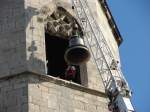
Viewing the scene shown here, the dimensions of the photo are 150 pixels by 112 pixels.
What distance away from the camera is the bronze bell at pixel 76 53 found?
15.5m

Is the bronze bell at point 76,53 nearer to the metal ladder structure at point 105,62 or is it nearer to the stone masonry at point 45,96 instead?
the stone masonry at point 45,96

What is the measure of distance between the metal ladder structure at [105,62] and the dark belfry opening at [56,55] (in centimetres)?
65

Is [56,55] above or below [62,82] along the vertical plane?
above

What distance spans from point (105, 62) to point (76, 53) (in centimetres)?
186

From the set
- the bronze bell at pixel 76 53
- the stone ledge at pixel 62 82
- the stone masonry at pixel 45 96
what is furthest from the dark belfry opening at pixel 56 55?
the bronze bell at pixel 76 53

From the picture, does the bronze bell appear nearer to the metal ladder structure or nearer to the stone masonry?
the stone masonry

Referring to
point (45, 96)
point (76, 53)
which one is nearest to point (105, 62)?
point (76, 53)

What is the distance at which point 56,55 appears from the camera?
18297 mm

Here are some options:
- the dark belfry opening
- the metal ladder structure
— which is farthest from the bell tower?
the metal ladder structure

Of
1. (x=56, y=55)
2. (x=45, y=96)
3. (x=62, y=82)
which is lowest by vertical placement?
(x=45, y=96)

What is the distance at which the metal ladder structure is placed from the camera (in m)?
15.9

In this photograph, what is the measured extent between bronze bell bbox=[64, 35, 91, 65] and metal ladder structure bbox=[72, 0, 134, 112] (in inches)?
43.0

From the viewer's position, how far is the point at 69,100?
1560 centimetres

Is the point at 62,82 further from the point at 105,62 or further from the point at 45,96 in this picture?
the point at 105,62
